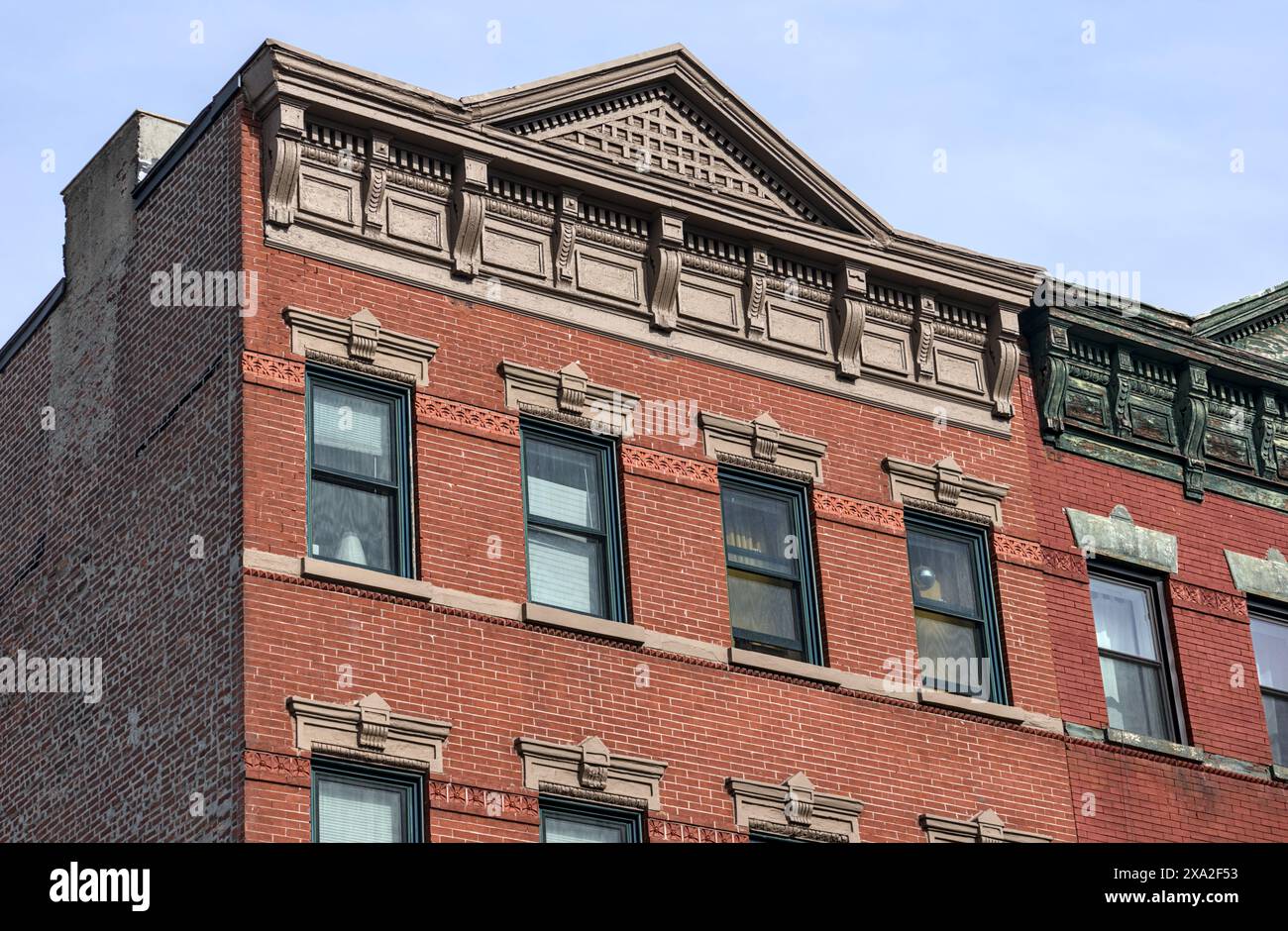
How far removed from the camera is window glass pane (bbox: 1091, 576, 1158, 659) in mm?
23984

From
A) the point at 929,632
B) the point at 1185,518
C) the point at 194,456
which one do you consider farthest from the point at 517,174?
the point at 1185,518

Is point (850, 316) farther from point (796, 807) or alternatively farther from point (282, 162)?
point (282, 162)

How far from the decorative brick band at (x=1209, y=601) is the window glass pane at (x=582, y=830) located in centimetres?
704

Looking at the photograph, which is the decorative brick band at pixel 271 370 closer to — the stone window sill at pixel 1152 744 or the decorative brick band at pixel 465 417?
the decorative brick band at pixel 465 417

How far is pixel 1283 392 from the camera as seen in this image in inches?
1025

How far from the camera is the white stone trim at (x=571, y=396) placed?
21.4 meters

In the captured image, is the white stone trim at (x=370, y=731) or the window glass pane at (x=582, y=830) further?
the window glass pane at (x=582, y=830)

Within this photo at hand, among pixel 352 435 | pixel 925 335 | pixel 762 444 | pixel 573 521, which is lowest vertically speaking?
pixel 573 521

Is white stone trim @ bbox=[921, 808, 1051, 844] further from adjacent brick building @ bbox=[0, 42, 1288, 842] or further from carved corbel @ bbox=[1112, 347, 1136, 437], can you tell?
carved corbel @ bbox=[1112, 347, 1136, 437]

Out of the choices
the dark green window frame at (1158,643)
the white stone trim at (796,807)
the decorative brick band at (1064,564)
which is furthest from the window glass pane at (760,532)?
the dark green window frame at (1158,643)

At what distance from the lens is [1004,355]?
2420 cm

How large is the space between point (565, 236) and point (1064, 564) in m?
5.88

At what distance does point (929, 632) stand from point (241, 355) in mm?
6971

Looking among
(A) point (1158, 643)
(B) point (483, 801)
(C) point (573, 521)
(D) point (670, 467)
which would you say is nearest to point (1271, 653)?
(A) point (1158, 643)
